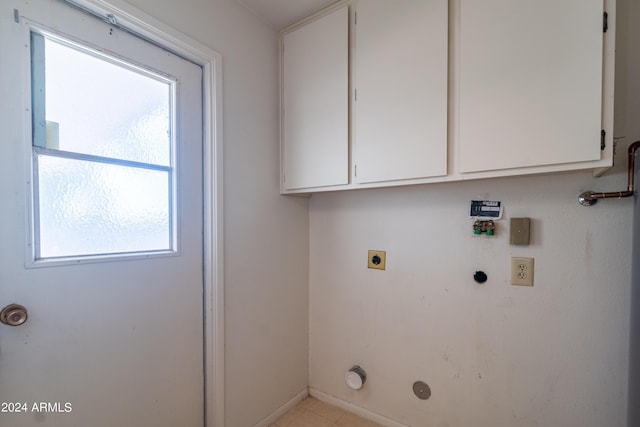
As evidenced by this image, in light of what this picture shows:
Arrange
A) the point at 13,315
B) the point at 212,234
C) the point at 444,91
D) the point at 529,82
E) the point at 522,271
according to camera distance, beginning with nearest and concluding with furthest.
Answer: the point at 13,315
the point at 529,82
the point at 444,91
the point at 522,271
the point at 212,234

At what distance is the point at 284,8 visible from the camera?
5.20ft

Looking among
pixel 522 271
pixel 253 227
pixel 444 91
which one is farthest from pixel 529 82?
pixel 253 227

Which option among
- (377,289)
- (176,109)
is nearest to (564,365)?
(377,289)

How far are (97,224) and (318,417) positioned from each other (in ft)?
5.54

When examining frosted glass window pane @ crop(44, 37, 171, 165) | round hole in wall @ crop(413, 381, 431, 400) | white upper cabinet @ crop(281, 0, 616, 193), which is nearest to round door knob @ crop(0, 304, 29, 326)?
frosted glass window pane @ crop(44, 37, 171, 165)

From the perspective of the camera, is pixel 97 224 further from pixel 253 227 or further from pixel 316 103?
pixel 316 103

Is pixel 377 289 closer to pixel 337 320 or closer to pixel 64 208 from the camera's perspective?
pixel 337 320

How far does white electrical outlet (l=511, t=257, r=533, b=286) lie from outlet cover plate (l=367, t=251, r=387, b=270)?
65 cm

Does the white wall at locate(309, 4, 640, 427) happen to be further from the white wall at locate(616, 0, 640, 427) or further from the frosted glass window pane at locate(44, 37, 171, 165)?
the frosted glass window pane at locate(44, 37, 171, 165)

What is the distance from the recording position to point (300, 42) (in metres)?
1.68

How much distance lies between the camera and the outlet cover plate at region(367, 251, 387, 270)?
172 cm

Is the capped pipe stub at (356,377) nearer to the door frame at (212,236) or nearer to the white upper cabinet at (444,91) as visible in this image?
the door frame at (212,236)

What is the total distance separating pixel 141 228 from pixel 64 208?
0.90 feet

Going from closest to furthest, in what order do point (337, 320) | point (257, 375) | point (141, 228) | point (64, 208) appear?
point (64, 208)
point (141, 228)
point (257, 375)
point (337, 320)
